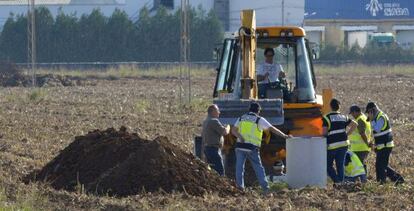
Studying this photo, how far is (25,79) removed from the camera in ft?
165

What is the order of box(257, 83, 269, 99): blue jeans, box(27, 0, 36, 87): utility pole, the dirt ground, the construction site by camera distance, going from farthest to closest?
box(27, 0, 36, 87): utility pole → box(257, 83, 269, 99): blue jeans → the construction site → the dirt ground

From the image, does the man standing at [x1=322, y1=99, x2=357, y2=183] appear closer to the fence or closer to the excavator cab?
the excavator cab

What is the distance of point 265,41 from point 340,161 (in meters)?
2.49

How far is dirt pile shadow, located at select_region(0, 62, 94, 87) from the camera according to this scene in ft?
160

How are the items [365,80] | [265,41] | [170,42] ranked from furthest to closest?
[170,42] < [365,80] < [265,41]

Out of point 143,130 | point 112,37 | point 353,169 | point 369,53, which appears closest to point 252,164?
point 353,169

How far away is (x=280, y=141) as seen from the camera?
17.4 m

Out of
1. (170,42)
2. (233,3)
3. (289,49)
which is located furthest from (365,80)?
(289,49)

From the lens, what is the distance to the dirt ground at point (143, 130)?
1409 cm

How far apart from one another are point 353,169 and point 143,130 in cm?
877

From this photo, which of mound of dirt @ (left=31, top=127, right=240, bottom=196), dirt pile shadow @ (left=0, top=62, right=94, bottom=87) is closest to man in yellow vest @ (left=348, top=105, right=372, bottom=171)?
mound of dirt @ (left=31, top=127, right=240, bottom=196)

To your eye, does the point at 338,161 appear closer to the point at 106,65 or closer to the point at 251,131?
the point at 251,131

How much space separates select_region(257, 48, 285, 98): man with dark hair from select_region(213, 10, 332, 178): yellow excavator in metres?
0.10

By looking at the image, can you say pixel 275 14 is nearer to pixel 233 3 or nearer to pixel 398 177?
pixel 233 3
